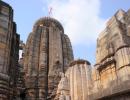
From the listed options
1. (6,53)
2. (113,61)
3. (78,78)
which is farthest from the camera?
(78,78)

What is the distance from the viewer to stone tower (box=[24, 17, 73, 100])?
43406 mm

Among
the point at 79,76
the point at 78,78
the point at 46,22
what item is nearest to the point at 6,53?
the point at 78,78

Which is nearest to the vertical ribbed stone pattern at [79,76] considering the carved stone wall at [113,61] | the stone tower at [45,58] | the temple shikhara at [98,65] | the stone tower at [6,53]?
the temple shikhara at [98,65]

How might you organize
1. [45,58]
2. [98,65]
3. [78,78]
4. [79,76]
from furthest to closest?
[45,58]
[79,76]
[78,78]
[98,65]

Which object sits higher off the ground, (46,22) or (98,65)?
(46,22)

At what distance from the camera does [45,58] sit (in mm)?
47281

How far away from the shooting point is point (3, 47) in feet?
41.1

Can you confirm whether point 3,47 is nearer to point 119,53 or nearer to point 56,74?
point 119,53

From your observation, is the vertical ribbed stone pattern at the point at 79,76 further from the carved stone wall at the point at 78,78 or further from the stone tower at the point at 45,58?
the stone tower at the point at 45,58

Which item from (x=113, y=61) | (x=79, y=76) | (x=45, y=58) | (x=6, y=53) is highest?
(x=45, y=58)

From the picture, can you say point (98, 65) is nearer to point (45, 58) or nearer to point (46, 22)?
point (45, 58)

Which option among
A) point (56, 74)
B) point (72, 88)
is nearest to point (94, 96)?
point (72, 88)

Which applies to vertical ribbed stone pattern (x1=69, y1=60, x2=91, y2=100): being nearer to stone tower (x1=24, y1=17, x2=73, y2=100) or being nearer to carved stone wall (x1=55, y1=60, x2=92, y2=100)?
carved stone wall (x1=55, y1=60, x2=92, y2=100)

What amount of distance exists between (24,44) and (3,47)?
40789mm
